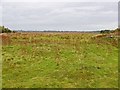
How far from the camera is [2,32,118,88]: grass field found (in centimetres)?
2355

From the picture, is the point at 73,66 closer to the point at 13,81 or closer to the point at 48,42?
the point at 13,81

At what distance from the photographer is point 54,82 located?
23297 mm

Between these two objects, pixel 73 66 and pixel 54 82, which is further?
pixel 73 66

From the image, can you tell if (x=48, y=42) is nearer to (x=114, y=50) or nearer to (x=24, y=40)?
(x=24, y=40)

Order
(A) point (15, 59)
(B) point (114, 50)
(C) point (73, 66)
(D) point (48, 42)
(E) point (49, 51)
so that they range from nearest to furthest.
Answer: (C) point (73, 66) < (A) point (15, 59) < (E) point (49, 51) < (B) point (114, 50) < (D) point (48, 42)

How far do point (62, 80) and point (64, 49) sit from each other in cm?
1047

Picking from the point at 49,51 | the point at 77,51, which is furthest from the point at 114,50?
the point at 49,51

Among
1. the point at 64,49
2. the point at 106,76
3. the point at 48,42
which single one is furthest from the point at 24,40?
the point at 106,76

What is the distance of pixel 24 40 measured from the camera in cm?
4053

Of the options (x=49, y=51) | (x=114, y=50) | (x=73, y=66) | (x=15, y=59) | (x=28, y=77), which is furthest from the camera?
(x=114, y=50)

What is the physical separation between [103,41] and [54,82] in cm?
1845

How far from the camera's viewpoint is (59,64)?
2809cm

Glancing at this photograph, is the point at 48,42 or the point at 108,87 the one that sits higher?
the point at 48,42

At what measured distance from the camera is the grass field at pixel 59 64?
77.3 ft
